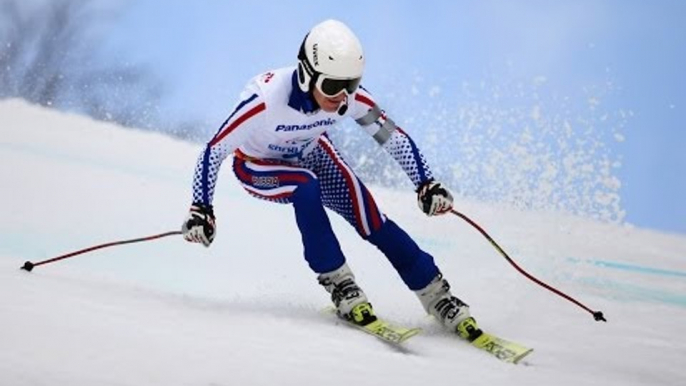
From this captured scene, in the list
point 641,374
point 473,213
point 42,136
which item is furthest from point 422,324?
point 42,136

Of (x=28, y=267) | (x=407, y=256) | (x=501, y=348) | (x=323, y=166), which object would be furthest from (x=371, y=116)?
(x=28, y=267)

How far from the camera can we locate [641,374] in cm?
337

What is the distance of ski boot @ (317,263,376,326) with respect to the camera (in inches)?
133

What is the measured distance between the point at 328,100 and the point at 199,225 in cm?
67

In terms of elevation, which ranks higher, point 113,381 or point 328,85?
point 328,85

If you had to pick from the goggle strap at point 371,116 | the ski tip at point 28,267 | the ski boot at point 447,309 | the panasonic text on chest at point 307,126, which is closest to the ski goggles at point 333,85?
the panasonic text on chest at point 307,126

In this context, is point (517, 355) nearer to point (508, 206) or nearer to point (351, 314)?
point (351, 314)

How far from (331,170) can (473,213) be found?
6547 mm

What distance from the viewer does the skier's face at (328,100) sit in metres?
3.32

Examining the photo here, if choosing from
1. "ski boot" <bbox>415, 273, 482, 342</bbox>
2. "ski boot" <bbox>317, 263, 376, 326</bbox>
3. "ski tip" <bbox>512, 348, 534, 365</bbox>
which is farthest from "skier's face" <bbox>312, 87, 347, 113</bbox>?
"ski tip" <bbox>512, 348, 534, 365</bbox>

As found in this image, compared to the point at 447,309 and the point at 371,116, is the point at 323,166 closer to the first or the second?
the point at 371,116

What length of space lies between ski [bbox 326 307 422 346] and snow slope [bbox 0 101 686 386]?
0.05 meters

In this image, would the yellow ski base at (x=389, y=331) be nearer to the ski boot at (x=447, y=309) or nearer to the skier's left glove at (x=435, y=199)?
the ski boot at (x=447, y=309)

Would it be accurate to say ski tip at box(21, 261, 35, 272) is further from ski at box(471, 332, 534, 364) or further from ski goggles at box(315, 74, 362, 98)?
ski at box(471, 332, 534, 364)
